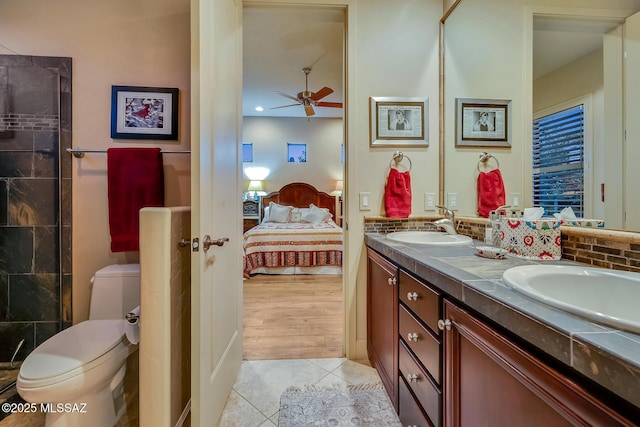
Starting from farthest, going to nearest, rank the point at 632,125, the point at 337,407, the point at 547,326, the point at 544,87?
the point at 337,407
the point at 544,87
the point at 632,125
the point at 547,326

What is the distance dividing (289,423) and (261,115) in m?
5.66

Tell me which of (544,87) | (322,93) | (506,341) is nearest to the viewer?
(506,341)

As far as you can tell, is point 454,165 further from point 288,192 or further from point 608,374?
point 288,192

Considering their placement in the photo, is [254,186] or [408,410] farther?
[254,186]

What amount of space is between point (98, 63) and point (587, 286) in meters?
2.68

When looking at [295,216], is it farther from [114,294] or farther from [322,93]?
[114,294]

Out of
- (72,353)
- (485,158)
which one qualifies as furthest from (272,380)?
(485,158)

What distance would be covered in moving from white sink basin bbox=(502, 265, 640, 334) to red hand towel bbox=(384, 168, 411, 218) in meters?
1.04

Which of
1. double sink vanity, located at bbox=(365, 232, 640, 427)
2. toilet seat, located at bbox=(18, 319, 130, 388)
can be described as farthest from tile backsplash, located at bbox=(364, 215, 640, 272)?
toilet seat, located at bbox=(18, 319, 130, 388)

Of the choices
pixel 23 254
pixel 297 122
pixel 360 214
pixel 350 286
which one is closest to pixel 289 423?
pixel 350 286

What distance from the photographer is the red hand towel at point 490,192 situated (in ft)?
5.12

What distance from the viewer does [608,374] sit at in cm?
40

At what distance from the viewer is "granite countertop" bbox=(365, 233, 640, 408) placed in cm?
39

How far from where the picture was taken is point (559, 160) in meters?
1.16
